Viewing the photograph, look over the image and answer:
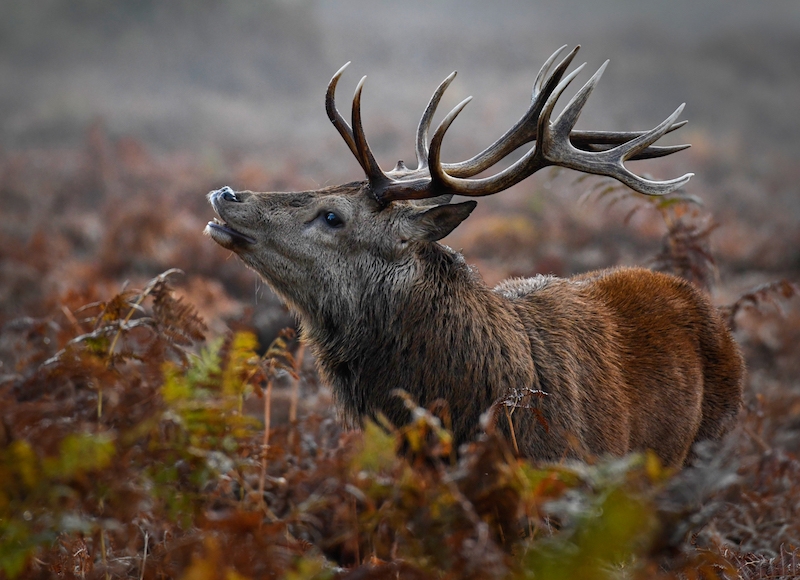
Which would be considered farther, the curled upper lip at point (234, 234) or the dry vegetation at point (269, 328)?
the curled upper lip at point (234, 234)

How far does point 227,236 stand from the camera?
3930 millimetres

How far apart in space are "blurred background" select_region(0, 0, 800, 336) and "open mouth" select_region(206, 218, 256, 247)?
0.84m

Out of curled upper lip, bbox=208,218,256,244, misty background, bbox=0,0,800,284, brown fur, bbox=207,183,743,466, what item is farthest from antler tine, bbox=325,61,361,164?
misty background, bbox=0,0,800,284

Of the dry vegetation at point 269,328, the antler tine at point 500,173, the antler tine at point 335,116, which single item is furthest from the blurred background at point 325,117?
the antler tine at point 500,173

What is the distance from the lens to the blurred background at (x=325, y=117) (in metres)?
10.7

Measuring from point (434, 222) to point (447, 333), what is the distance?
620 mm

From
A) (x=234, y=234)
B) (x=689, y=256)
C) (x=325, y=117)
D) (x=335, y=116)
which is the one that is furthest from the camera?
(x=325, y=117)

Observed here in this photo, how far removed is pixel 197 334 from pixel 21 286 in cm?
552

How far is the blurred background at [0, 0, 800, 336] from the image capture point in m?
10.7

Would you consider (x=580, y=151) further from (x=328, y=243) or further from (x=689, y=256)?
(x=689, y=256)

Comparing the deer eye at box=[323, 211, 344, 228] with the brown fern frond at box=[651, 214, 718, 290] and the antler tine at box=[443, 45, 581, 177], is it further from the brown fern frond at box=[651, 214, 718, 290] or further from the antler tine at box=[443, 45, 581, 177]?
the brown fern frond at box=[651, 214, 718, 290]

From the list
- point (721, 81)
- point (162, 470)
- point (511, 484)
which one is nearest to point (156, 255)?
point (162, 470)

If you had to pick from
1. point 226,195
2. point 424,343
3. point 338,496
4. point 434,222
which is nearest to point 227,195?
point 226,195

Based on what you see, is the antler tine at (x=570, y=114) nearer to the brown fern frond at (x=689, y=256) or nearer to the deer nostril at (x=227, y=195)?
the deer nostril at (x=227, y=195)
